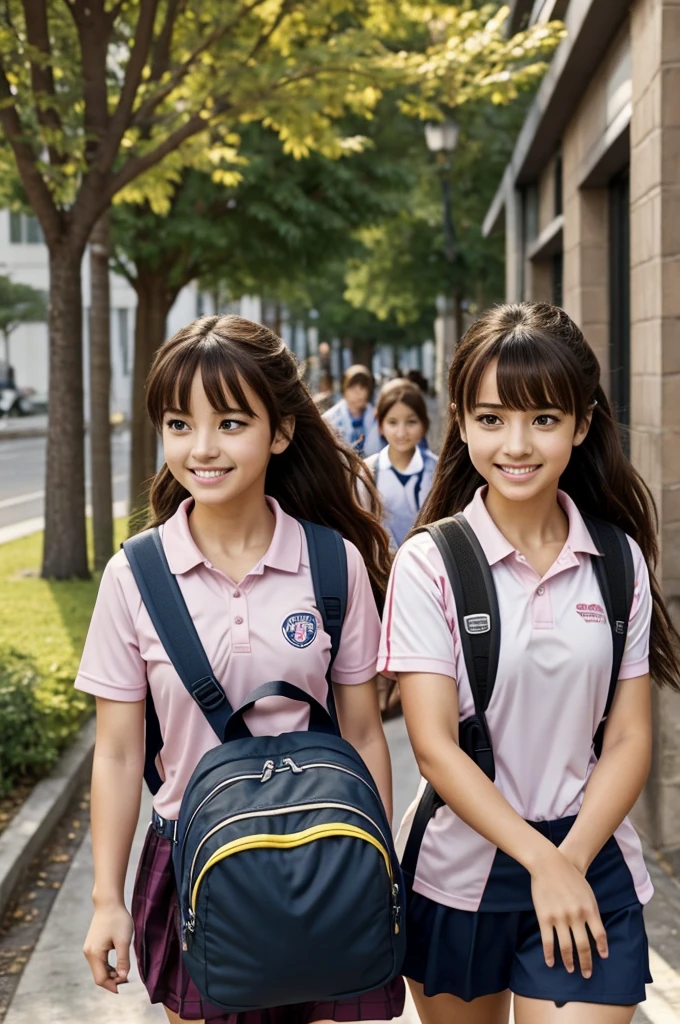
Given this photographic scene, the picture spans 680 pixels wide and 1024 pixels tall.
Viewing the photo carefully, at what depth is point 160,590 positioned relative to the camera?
2621 mm

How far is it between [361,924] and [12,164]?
11899mm

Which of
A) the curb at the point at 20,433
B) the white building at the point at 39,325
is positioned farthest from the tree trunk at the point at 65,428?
the white building at the point at 39,325

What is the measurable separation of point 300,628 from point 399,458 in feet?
17.6

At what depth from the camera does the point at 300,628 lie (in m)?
2.65

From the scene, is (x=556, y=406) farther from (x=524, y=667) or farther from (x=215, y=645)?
(x=215, y=645)

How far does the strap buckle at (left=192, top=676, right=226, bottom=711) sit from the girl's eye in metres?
0.74

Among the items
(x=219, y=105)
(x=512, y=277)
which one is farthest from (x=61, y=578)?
(x=512, y=277)

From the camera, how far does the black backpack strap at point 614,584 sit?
2.60m

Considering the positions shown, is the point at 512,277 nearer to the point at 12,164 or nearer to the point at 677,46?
the point at 12,164

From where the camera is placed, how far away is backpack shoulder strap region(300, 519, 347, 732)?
2.68 m

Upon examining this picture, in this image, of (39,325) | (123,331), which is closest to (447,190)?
(123,331)

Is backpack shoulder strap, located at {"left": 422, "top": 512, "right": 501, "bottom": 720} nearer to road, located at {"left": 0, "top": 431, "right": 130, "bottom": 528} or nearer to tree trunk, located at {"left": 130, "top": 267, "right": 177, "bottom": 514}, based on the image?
tree trunk, located at {"left": 130, "top": 267, "right": 177, "bottom": 514}

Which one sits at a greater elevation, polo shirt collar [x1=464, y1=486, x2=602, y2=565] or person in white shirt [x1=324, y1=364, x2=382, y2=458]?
person in white shirt [x1=324, y1=364, x2=382, y2=458]

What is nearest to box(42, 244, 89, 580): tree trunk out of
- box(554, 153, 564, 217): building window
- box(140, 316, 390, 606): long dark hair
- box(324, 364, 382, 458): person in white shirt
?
box(324, 364, 382, 458): person in white shirt
